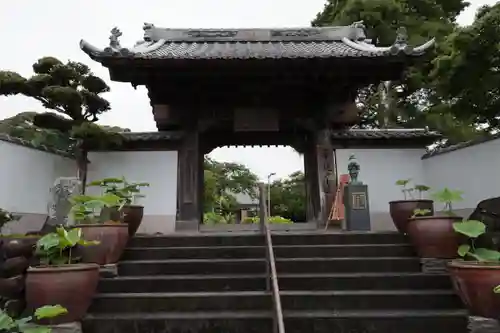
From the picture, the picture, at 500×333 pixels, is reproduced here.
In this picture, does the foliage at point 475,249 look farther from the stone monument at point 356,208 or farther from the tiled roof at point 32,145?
the tiled roof at point 32,145

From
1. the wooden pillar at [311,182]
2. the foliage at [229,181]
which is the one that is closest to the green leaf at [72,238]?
the wooden pillar at [311,182]

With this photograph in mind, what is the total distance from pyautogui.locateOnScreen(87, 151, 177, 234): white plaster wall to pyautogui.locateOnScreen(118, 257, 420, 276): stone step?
7.33 ft

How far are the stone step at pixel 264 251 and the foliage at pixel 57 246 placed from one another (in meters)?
0.97

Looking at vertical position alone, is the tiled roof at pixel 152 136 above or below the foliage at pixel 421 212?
above

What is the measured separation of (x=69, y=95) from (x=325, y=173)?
4.29 meters

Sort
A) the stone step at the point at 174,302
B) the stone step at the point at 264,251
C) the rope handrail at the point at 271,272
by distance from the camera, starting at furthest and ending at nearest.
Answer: the stone step at the point at 264,251 < the stone step at the point at 174,302 < the rope handrail at the point at 271,272

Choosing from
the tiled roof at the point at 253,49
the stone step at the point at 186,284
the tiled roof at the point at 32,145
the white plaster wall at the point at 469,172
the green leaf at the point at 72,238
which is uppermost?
the tiled roof at the point at 253,49

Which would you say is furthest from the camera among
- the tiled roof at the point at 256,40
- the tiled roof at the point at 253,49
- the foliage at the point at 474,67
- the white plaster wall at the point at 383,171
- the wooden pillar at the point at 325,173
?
the tiled roof at the point at 256,40

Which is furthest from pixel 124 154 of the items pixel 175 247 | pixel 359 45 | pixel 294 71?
pixel 359 45

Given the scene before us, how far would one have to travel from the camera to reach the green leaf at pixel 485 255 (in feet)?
11.3

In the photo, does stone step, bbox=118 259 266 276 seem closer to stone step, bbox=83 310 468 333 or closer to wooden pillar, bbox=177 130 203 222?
stone step, bbox=83 310 468 333

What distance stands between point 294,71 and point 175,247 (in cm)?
321

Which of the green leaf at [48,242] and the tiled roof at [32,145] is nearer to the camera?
the green leaf at [48,242]

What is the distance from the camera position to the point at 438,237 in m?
4.12
